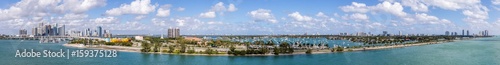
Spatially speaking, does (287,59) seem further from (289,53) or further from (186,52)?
(186,52)

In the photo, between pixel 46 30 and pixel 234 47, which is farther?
Result: pixel 46 30

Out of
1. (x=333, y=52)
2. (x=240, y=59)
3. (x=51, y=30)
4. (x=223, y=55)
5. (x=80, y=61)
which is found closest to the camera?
(x=80, y=61)

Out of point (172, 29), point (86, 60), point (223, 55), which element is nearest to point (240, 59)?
point (223, 55)

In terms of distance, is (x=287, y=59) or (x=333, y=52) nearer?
(x=287, y=59)

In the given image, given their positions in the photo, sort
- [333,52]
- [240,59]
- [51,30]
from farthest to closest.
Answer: [51,30]
[333,52]
[240,59]

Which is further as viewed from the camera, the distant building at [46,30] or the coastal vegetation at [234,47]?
the distant building at [46,30]

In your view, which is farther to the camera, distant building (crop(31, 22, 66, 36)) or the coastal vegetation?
distant building (crop(31, 22, 66, 36))

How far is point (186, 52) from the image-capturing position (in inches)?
637

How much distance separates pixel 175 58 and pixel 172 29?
35627mm

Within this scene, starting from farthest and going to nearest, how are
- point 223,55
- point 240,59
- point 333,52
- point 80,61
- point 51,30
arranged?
point 51,30 → point 333,52 → point 223,55 → point 240,59 → point 80,61

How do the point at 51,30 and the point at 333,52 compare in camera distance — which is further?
the point at 51,30

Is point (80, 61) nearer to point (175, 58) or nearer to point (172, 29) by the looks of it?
point (175, 58)

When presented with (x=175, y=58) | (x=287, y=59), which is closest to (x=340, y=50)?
(x=287, y=59)

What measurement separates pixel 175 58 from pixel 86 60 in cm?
247
